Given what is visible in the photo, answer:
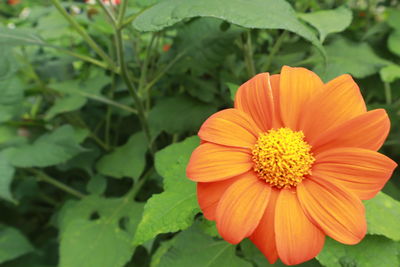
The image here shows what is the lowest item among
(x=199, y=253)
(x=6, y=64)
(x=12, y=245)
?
(x=12, y=245)

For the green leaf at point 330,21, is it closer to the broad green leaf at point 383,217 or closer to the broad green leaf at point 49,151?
the broad green leaf at point 383,217

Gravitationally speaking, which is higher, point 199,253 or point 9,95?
point 9,95

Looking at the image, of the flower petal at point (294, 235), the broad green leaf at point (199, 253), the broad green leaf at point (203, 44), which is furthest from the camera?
the broad green leaf at point (203, 44)

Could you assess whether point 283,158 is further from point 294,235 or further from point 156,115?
point 156,115

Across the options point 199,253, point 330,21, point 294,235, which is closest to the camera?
point 294,235

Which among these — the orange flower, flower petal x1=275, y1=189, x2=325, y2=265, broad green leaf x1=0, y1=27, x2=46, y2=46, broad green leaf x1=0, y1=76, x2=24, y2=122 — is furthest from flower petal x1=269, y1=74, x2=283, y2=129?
broad green leaf x1=0, y1=76, x2=24, y2=122

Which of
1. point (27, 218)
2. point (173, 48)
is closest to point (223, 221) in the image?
point (173, 48)

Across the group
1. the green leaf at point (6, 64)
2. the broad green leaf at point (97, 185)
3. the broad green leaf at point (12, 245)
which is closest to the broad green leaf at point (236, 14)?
the green leaf at point (6, 64)

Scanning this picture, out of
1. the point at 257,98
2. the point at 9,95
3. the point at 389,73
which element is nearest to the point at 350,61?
the point at 389,73
